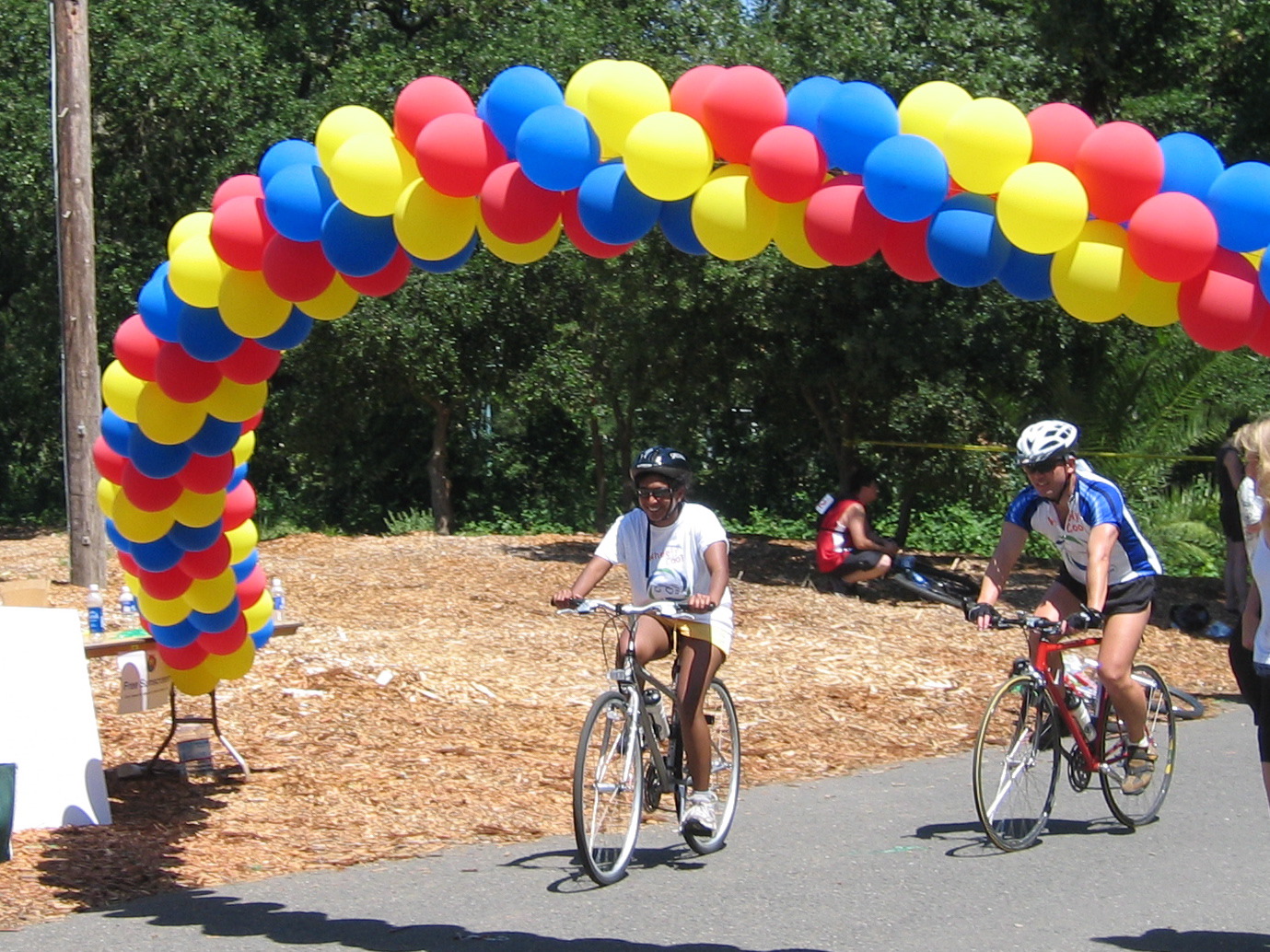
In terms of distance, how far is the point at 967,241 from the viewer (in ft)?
16.4

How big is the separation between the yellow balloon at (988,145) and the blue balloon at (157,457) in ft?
11.9

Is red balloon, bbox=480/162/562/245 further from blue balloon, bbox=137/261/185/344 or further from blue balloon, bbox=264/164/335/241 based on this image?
blue balloon, bbox=137/261/185/344

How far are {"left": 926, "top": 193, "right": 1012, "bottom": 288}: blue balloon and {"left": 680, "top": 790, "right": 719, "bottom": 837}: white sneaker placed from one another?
259 cm

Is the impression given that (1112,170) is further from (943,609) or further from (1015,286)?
(943,609)

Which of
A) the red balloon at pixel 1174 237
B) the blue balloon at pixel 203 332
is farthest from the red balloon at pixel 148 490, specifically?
the red balloon at pixel 1174 237

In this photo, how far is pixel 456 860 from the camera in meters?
6.50

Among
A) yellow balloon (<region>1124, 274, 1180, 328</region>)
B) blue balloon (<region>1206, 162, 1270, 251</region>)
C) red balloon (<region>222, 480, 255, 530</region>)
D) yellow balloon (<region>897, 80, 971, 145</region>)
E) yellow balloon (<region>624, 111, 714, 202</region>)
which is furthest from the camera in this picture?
red balloon (<region>222, 480, 255, 530</region>)

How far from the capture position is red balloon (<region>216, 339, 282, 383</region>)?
6363 mm

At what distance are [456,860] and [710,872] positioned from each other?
1119mm

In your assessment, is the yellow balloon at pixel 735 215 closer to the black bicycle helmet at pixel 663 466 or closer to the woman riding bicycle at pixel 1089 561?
the black bicycle helmet at pixel 663 466

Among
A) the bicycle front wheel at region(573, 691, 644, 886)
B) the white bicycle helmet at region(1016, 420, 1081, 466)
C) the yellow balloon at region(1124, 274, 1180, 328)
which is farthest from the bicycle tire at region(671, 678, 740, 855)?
the yellow balloon at region(1124, 274, 1180, 328)

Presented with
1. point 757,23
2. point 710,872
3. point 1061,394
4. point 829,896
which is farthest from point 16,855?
point 757,23

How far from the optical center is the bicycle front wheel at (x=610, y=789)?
5891mm

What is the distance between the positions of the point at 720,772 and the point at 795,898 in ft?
3.31
